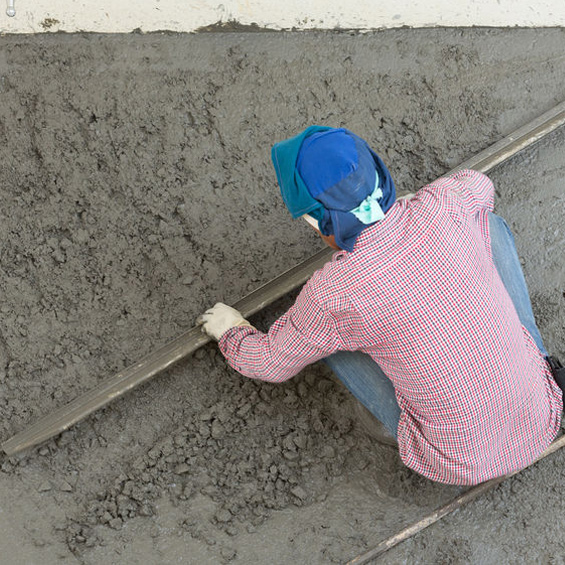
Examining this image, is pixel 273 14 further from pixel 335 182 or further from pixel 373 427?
pixel 373 427

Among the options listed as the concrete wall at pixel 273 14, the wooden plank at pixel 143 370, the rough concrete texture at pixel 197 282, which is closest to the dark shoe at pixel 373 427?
the rough concrete texture at pixel 197 282

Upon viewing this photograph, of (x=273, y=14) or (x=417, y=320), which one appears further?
(x=273, y=14)

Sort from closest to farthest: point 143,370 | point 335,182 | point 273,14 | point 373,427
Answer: point 335,182 → point 143,370 → point 373,427 → point 273,14

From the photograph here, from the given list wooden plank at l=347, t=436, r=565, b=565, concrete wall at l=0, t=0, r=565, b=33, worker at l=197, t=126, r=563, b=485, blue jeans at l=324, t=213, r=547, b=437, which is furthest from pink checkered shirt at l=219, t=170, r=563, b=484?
concrete wall at l=0, t=0, r=565, b=33

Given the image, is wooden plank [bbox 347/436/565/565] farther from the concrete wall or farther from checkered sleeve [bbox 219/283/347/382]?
the concrete wall

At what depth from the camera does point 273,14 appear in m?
3.05

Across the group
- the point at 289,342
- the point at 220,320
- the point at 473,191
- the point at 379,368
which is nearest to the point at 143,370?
the point at 220,320

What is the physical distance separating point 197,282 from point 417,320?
1193 millimetres

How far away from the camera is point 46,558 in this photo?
2.47 m

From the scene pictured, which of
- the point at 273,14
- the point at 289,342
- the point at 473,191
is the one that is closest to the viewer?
the point at 289,342

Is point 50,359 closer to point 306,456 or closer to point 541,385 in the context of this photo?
point 306,456

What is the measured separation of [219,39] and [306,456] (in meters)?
1.97

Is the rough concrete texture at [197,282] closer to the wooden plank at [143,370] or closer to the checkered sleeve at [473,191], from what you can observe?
the wooden plank at [143,370]

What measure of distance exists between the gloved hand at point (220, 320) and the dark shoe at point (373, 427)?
26.6 inches
